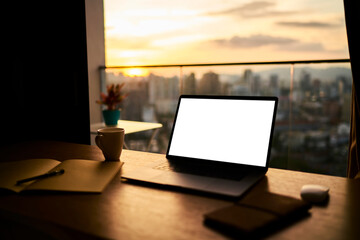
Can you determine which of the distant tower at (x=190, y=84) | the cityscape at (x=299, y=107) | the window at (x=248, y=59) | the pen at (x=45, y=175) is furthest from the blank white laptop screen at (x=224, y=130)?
the distant tower at (x=190, y=84)

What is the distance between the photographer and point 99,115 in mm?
4137

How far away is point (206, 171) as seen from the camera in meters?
0.89

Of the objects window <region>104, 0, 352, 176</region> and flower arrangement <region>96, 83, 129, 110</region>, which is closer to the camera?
flower arrangement <region>96, 83, 129, 110</region>

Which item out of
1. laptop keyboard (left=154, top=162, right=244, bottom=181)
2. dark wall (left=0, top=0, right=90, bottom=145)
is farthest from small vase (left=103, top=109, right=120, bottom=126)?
laptop keyboard (left=154, top=162, right=244, bottom=181)

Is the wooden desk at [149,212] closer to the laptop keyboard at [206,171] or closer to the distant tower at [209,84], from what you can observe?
the laptop keyboard at [206,171]

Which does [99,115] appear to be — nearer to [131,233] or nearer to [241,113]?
→ [241,113]

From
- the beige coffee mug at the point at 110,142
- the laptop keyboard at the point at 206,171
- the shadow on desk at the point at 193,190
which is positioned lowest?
the shadow on desk at the point at 193,190

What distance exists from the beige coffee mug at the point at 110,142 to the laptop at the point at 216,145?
130 mm

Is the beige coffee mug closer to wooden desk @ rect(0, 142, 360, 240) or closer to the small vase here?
wooden desk @ rect(0, 142, 360, 240)

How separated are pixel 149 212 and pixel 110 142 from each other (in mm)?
432

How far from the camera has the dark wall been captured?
54.0 inches

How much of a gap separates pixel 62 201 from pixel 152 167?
307mm

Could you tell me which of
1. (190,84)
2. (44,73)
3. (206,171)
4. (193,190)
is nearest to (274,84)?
(190,84)

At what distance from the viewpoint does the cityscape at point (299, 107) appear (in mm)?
2832
